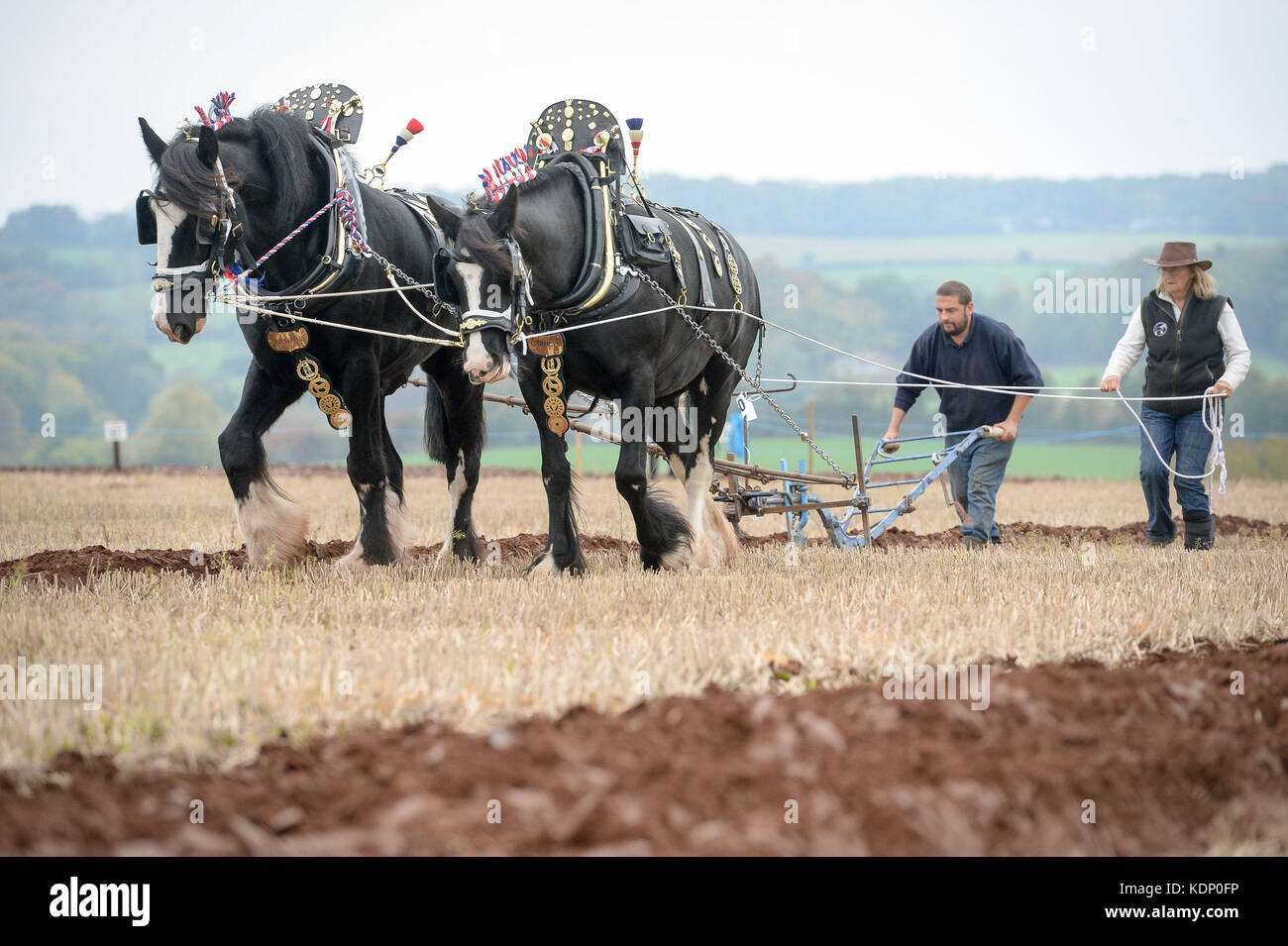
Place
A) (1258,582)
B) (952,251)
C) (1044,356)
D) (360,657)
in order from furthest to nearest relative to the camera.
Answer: (952,251), (1044,356), (1258,582), (360,657)

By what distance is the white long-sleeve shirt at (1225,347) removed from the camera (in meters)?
7.65

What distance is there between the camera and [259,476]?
641 cm

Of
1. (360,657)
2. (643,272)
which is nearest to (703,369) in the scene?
(643,272)

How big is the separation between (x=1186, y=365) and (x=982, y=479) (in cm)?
144

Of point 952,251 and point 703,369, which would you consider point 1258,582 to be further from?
point 952,251

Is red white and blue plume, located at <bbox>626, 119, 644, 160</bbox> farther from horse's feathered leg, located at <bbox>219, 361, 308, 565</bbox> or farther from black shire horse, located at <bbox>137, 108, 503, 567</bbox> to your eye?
horse's feathered leg, located at <bbox>219, 361, 308, 565</bbox>

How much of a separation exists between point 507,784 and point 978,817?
1.10 meters

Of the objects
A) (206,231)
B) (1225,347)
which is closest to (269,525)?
(206,231)

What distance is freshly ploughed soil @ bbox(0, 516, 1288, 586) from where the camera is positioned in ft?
22.4

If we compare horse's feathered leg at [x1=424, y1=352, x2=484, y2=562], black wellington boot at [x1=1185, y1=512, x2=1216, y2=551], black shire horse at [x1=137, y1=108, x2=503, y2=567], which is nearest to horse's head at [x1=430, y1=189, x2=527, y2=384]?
black shire horse at [x1=137, y1=108, x2=503, y2=567]
